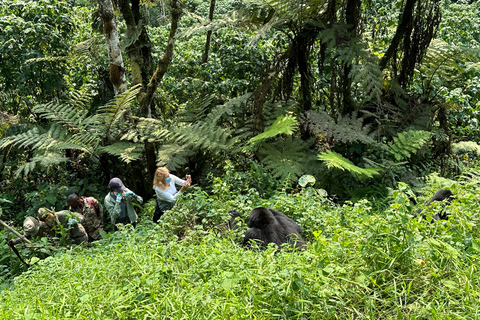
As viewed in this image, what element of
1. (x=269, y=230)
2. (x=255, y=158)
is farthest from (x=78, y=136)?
(x=269, y=230)

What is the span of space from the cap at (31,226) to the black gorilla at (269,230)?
2839mm

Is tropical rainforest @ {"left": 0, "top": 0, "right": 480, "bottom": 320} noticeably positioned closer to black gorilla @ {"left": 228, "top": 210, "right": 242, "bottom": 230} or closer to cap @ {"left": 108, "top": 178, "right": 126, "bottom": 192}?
black gorilla @ {"left": 228, "top": 210, "right": 242, "bottom": 230}

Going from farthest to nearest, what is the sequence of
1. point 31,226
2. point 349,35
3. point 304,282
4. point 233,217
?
point 349,35
point 31,226
point 233,217
point 304,282

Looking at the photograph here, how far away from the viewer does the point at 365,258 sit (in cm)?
227

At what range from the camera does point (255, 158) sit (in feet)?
20.0

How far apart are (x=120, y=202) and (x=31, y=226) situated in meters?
1.09

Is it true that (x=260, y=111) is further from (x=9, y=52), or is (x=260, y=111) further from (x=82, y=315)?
(x=9, y=52)

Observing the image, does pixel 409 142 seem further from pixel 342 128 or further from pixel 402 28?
pixel 402 28

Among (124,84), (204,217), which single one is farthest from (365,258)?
(124,84)

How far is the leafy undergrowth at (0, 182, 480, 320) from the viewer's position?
203 cm

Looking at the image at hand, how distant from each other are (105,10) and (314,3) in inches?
123

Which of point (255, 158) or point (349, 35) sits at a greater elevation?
point (349, 35)

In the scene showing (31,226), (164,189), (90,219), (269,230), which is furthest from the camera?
(90,219)

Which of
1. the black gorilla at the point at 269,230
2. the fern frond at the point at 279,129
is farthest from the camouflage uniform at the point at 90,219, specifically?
the black gorilla at the point at 269,230
